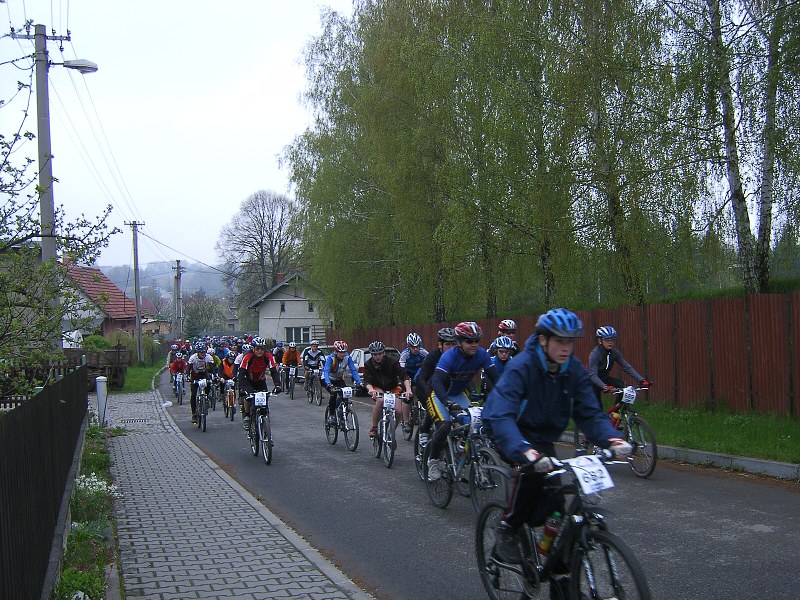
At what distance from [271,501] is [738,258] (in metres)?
10.3

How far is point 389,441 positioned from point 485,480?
4252 millimetres

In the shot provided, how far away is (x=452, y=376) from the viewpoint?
909cm

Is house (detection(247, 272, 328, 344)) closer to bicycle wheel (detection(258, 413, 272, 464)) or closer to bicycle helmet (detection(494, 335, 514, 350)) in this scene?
bicycle wheel (detection(258, 413, 272, 464))

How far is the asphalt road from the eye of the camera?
5980 millimetres

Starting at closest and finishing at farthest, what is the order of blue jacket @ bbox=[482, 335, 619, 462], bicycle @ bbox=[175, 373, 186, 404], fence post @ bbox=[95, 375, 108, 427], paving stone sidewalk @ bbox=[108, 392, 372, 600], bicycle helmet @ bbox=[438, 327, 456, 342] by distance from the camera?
blue jacket @ bbox=[482, 335, 619, 462] → paving stone sidewalk @ bbox=[108, 392, 372, 600] → bicycle helmet @ bbox=[438, 327, 456, 342] → fence post @ bbox=[95, 375, 108, 427] → bicycle @ bbox=[175, 373, 186, 404]

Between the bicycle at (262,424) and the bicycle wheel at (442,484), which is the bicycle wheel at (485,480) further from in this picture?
the bicycle at (262,424)

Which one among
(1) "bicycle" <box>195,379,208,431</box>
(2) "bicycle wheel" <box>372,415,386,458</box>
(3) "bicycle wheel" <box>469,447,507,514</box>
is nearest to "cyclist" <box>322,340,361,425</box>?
(2) "bicycle wheel" <box>372,415,386,458</box>

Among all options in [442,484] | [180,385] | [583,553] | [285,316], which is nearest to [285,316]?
[285,316]

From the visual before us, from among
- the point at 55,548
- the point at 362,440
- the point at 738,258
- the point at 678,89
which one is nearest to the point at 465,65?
the point at 678,89

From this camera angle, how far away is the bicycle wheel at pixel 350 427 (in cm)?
1402

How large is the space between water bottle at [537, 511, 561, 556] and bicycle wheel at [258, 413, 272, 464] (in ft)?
28.6

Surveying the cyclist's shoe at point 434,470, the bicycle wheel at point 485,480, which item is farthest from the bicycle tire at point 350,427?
the bicycle wheel at point 485,480

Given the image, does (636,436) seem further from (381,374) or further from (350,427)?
(350,427)

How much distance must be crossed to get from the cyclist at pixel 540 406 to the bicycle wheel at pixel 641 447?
5.72 m
